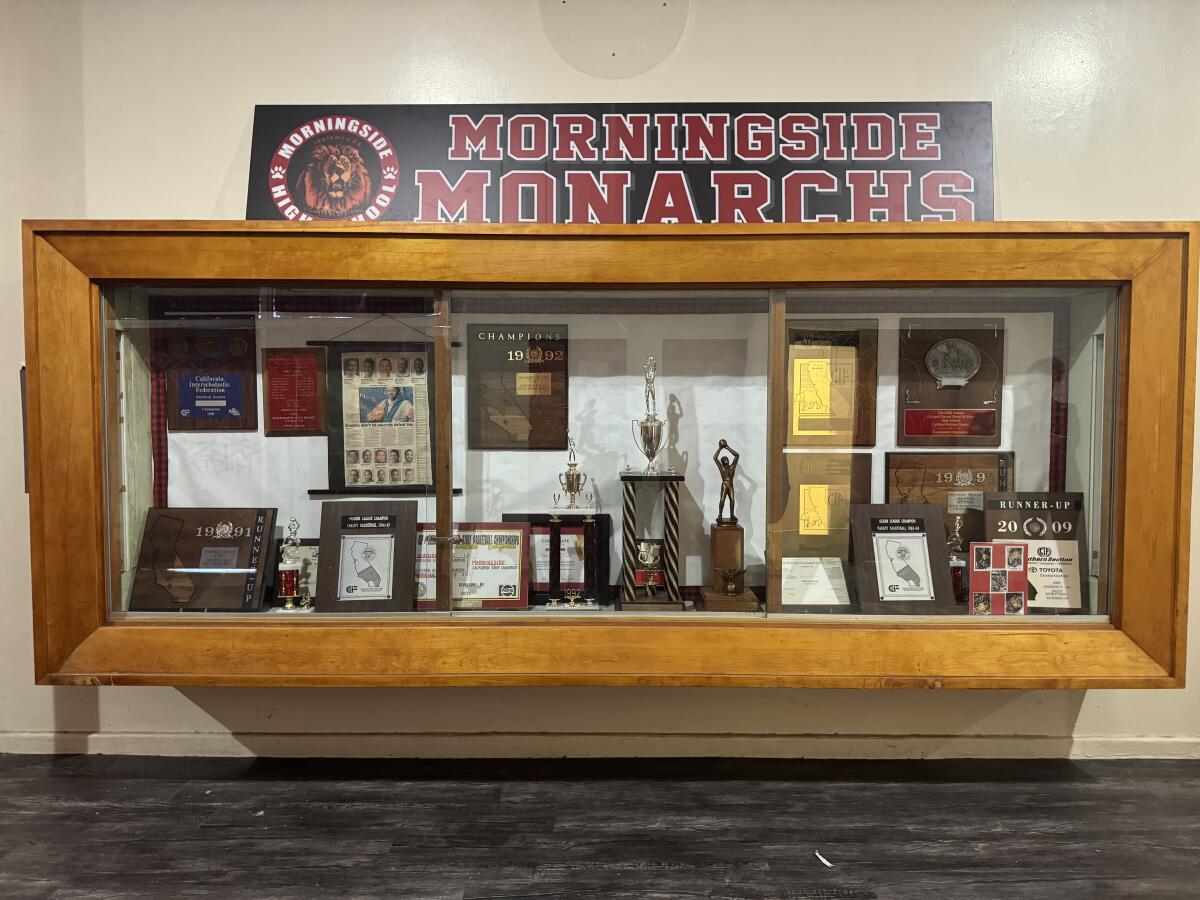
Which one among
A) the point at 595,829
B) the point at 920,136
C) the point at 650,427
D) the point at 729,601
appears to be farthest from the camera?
the point at 920,136

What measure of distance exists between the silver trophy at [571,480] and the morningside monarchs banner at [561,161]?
739 mm

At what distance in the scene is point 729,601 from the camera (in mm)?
2127

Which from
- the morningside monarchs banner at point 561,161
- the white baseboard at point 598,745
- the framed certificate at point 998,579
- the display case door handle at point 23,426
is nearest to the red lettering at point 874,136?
the morningside monarchs banner at point 561,161

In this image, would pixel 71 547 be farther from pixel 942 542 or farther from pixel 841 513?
pixel 942 542

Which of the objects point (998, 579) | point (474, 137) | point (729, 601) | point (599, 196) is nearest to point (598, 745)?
point (729, 601)

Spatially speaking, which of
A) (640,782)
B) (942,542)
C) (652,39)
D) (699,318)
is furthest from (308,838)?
(652,39)

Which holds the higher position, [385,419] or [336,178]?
[336,178]

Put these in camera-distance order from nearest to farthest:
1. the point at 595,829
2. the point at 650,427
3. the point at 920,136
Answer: the point at 595,829 → the point at 650,427 → the point at 920,136

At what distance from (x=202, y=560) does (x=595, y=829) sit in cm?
132

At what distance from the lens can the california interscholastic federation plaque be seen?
216 centimetres

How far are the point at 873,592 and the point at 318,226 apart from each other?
5.82 feet

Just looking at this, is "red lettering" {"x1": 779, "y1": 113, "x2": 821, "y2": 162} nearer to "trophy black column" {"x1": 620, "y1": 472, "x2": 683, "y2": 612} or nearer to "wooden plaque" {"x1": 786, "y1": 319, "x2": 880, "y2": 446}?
"wooden plaque" {"x1": 786, "y1": 319, "x2": 880, "y2": 446}

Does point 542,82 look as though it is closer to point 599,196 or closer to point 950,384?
point 599,196

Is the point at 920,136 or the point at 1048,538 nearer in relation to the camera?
the point at 1048,538
